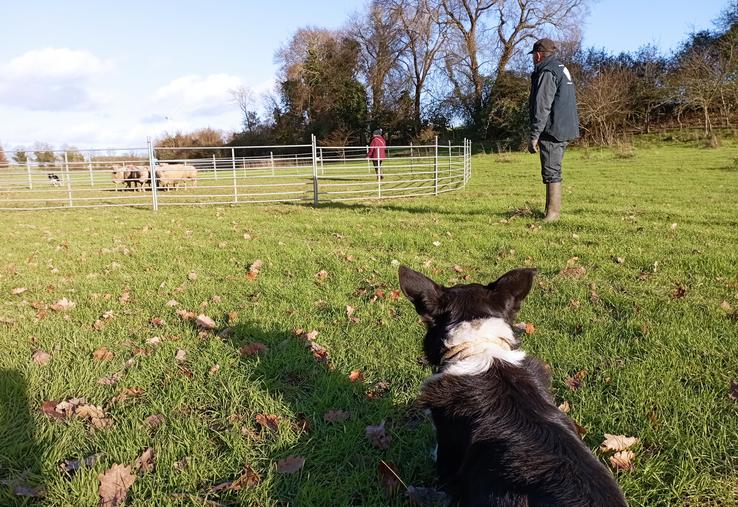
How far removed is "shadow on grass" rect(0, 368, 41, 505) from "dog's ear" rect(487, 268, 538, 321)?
7.31 feet

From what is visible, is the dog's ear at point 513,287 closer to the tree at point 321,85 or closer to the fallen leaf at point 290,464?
the fallen leaf at point 290,464

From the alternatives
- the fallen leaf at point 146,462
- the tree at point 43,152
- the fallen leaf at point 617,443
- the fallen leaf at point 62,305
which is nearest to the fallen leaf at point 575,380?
the fallen leaf at point 617,443

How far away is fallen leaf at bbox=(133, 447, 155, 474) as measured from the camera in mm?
2297

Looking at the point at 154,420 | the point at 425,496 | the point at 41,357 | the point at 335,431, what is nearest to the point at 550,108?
the point at 335,431

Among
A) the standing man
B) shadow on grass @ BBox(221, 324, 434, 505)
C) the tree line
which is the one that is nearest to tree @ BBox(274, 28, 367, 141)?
the tree line

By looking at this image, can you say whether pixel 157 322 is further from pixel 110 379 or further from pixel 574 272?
pixel 574 272

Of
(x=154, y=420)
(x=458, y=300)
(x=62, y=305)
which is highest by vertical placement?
(x=458, y=300)

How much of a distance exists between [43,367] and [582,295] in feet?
14.0

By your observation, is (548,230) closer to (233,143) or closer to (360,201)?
(360,201)

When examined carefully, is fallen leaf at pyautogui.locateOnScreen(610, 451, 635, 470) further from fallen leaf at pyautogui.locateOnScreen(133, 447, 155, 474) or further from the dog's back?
fallen leaf at pyautogui.locateOnScreen(133, 447, 155, 474)

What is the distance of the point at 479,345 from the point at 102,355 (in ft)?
8.92

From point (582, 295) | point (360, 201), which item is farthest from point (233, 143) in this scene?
point (582, 295)

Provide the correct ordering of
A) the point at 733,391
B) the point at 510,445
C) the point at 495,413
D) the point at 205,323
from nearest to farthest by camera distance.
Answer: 1. the point at 510,445
2. the point at 495,413
3. the point at 733,391
4. the point at 205,323

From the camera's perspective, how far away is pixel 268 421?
8.76 feet
